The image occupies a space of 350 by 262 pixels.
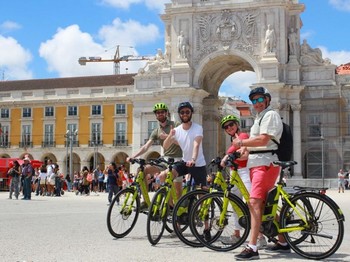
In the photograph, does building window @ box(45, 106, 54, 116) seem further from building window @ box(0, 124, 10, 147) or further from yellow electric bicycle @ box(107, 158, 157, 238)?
yellow electric bicycle @ box(107, 158, 157, 238)

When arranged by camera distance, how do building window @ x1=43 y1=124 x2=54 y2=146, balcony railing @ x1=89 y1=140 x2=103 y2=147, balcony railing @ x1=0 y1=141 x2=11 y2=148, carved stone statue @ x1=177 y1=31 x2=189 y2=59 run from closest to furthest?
carved stone statue @ x1=177 y1=31 x2=189 y2=59, balcony railing @ x1=89 y1=140 x2=103 y2=147, building window @ x1=43 y1=124 x2=54 y2=146, balcony railing @ x1=0 y1=141 x2=11 y2=148

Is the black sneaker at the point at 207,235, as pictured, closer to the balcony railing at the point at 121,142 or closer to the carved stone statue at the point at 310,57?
the carved stone statue at the point at 310,57

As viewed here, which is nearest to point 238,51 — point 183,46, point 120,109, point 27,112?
point 183,46

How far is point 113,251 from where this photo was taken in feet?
23.0

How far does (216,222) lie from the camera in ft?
23.5

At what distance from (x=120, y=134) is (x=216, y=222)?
48.4m

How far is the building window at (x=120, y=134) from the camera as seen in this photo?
180ft

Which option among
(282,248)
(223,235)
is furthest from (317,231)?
(223,235)

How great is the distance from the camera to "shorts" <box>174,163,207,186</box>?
832cm

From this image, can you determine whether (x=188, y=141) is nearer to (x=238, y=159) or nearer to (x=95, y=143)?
(x=238, y=159)

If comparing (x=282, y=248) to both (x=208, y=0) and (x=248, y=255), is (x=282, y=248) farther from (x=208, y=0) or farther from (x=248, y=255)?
(x=208, y=0)

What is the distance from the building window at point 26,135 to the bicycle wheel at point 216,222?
174ft

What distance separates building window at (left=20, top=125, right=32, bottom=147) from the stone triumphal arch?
1794 cm

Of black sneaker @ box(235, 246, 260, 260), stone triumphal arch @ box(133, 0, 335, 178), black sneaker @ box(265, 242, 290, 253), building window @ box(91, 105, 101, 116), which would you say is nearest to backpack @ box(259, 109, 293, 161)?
black sneaker @ box(265, 242, 290, 253)
